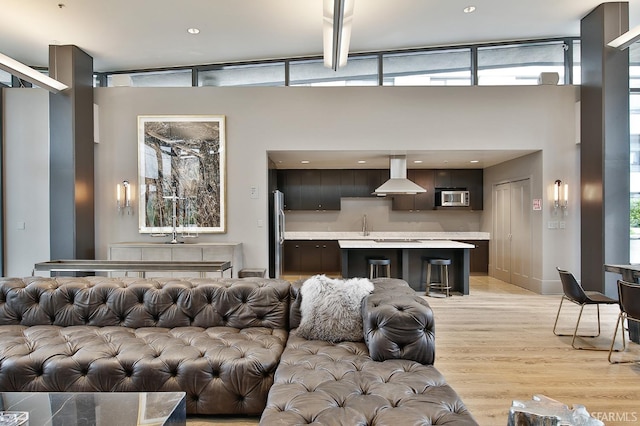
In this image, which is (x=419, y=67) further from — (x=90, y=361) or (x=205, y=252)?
(x=90, y=361)

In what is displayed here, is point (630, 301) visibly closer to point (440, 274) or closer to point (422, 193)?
point (440, 274)

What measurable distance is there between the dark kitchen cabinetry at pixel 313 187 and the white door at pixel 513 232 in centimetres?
341

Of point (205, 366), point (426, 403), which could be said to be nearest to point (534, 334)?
point (426, 403)

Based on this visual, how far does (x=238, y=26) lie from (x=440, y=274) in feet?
16.6

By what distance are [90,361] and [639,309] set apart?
3973 mm

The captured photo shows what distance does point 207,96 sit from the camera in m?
6.06

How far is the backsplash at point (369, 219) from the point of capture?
8.75 metres

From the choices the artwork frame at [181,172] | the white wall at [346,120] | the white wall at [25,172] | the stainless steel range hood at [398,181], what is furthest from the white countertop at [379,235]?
the white wall at [25,172]

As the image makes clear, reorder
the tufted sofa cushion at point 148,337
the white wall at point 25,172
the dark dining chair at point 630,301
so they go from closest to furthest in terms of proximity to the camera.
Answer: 1. the tufted sofa cushion at point 148,337
2. the dark dining chair at point 630,301
3. the white wall at point 25,172

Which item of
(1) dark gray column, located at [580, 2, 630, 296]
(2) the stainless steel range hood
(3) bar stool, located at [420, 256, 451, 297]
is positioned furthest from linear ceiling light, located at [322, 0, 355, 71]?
(1) dark gray column, located at [580, 2, 630, 296]

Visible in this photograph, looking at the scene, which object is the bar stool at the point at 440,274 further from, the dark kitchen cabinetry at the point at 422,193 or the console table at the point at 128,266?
the console table at the point at 128,266

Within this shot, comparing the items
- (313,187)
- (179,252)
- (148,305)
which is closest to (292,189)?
(313,187)

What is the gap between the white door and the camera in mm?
6578

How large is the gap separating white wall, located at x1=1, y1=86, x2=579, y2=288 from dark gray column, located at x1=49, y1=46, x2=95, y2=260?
2.12 feet
